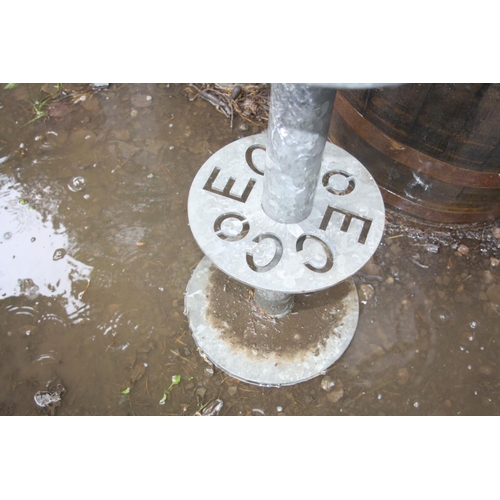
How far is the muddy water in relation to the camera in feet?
8.23

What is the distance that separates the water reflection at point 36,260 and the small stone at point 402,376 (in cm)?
198

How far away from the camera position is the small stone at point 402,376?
255 cm

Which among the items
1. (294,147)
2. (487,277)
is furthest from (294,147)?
(487,277)

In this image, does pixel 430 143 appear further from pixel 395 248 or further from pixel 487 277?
pixel 487 277

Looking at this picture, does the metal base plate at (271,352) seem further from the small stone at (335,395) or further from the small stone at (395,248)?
the small stone at (395,248)

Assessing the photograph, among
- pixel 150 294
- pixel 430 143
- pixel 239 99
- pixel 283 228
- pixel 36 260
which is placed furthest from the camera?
pixel 239 99

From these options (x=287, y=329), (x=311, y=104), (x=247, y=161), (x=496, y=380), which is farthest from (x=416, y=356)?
(x=311, y=104)

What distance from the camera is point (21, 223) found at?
3053 mm

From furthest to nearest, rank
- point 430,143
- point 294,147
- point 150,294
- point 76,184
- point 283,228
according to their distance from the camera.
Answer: point 76,184
point 150,294
point 430,143
point 283,228
point 294,147

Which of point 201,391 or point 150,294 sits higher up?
point 150,294

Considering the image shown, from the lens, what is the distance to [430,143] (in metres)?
2.44

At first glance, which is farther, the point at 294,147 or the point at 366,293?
the point at 366,293

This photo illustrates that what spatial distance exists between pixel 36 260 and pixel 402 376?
2465 mm

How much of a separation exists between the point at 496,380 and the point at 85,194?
296cm
